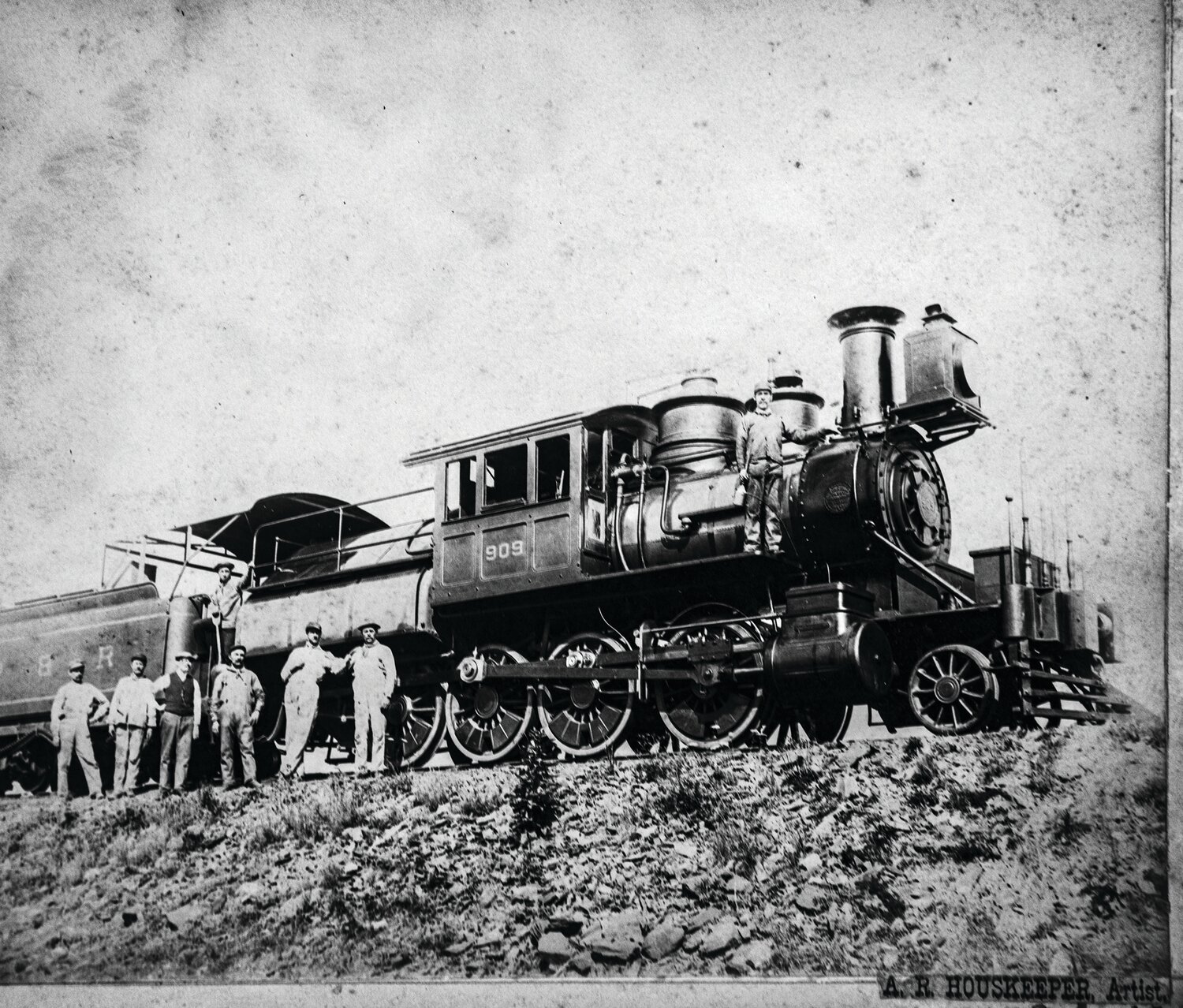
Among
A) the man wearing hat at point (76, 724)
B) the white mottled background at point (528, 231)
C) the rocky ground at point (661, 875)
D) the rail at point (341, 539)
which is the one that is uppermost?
the white mottled background at point (528, 231)

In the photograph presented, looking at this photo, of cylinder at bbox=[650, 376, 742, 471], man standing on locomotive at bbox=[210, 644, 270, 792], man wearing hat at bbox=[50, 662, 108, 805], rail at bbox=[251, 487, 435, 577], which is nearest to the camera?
cylinder at bbox=[650, 376, 742, 471]

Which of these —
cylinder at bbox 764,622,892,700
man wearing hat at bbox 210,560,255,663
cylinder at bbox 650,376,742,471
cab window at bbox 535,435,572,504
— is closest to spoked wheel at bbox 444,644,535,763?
cab window at bbox 535,435,572,504

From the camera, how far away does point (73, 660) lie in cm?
850

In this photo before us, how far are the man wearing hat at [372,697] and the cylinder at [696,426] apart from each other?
222cm

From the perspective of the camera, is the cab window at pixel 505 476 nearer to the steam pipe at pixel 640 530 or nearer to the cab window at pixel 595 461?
the cab window at pixel 595 461

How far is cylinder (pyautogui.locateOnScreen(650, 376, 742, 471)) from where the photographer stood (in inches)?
277

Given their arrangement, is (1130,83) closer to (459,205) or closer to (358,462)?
(459,205)

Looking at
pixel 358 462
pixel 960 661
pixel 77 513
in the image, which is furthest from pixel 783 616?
pixel 77 513

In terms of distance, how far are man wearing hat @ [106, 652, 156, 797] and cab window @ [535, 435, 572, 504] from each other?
9.78 feet

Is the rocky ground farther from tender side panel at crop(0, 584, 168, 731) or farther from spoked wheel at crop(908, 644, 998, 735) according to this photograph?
tender side panel at crop(0, 584, 168, 731)

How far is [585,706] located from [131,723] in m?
3.12

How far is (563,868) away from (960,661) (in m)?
2.17

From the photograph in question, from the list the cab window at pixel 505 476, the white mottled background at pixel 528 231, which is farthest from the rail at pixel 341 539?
the cab window at pixel 505 476

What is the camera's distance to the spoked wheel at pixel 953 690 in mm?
5578
